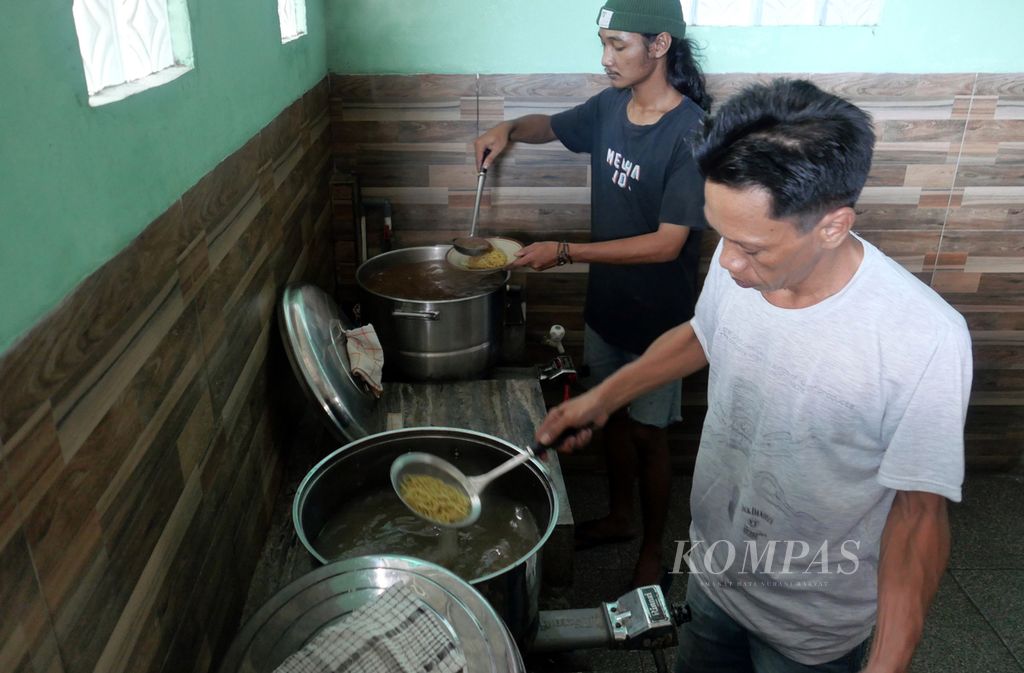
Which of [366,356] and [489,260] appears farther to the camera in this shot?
[489,260]

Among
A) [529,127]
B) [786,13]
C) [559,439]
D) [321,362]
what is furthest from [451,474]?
[786,13]

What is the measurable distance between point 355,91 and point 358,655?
2656 mm

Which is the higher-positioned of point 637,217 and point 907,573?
point 637,217

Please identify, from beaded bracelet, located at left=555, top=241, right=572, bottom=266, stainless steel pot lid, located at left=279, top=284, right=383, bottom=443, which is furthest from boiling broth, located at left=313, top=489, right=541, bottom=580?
beaded bracelet, located at left=555, top=241, right=572, bottom=266

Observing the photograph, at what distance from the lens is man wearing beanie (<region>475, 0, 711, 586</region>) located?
8.34ft

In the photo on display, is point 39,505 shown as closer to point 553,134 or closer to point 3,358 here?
point 3,358

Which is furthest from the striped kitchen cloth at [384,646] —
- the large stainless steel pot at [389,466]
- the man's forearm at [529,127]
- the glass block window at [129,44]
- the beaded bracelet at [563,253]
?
the man's forearm at [529,127]

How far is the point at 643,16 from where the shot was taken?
2.51m

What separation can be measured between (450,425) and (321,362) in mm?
507

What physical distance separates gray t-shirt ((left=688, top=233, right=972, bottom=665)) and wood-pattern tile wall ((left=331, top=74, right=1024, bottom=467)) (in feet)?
5.90

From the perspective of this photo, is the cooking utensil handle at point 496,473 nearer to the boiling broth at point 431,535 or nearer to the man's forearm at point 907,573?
the boiling broth at point 431,535

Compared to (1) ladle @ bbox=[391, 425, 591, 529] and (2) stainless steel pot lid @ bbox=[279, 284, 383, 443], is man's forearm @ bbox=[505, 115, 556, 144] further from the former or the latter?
(1) ladle @ bbox=[391, 425, 591, 529]

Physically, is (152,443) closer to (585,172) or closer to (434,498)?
(434,498)

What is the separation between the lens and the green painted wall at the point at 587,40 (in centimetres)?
310
